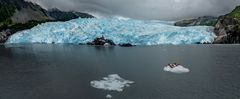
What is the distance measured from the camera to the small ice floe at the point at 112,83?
105 ft

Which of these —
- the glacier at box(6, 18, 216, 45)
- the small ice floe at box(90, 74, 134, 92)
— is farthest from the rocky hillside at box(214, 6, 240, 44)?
the small ice floe at box(90, 74, 134, 92)

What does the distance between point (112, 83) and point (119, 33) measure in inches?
2984

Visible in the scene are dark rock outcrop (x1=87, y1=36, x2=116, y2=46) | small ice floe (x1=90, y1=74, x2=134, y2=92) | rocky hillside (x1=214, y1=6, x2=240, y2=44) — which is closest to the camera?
small ice floe (x1=90, y1=74, x2=134, y2=92)

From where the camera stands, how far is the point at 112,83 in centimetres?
3472

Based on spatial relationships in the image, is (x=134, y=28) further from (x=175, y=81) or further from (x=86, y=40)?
(x=175, y=81)

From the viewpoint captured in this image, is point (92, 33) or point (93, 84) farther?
point (92, 33)

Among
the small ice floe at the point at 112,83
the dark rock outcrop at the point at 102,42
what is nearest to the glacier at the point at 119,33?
the dark rock outcrop at the point at 102,42

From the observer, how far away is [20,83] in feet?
116

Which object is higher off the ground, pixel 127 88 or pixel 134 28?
pixel 134 28

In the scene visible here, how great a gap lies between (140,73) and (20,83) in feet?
51.2

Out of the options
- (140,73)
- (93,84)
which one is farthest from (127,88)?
(140,73)

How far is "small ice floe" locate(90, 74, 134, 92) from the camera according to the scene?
32.0 metres

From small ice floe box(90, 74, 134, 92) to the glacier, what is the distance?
70.7 metres

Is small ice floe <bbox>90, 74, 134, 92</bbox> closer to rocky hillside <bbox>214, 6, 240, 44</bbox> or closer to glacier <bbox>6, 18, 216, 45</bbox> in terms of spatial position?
glacier <bbox>6, 18, 216, 45</bbox>
